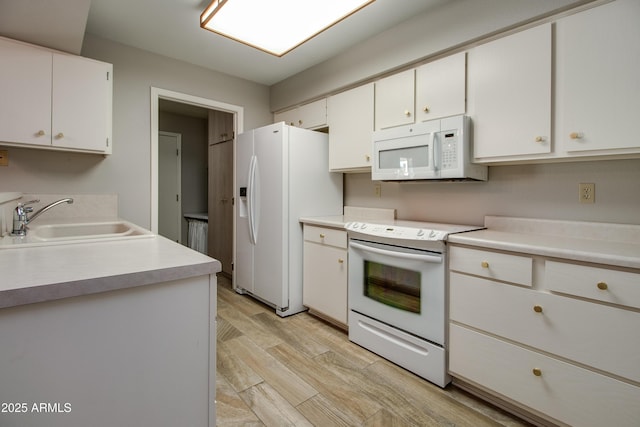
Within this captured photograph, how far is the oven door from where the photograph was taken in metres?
1.81

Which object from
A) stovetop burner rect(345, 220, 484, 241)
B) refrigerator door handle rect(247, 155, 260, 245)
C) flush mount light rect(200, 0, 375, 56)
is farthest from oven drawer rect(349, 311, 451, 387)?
flush mount light rect(200, 0, 375, 56)

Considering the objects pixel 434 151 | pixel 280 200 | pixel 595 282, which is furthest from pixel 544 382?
pixel 280 200

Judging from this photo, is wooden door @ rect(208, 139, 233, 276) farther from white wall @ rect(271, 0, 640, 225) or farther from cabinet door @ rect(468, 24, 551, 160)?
cabinet door @ rect(468, 24, 551, 160)

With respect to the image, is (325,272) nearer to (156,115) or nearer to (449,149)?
(449,149)

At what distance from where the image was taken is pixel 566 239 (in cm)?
169

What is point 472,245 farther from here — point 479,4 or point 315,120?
point 315,120

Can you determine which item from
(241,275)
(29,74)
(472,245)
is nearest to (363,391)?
(472,245)

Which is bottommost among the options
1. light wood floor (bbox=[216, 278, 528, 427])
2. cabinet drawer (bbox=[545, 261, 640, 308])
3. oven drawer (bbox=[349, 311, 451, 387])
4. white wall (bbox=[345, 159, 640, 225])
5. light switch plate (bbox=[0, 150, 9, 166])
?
light wood floor (bbox=[216, 278, 528, 427])

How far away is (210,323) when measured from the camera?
100 centimetres

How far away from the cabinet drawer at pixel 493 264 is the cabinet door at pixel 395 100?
110cm

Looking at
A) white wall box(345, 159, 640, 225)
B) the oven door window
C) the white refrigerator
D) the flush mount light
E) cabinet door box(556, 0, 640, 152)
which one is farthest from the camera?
the white refrigerator

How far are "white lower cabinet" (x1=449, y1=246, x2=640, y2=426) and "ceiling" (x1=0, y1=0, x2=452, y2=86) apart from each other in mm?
1852

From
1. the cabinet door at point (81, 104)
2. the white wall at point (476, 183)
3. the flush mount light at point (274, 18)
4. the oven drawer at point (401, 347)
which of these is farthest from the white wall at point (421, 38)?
the oven drawer at point (401, 347)

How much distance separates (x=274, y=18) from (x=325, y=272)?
1.88 meters
